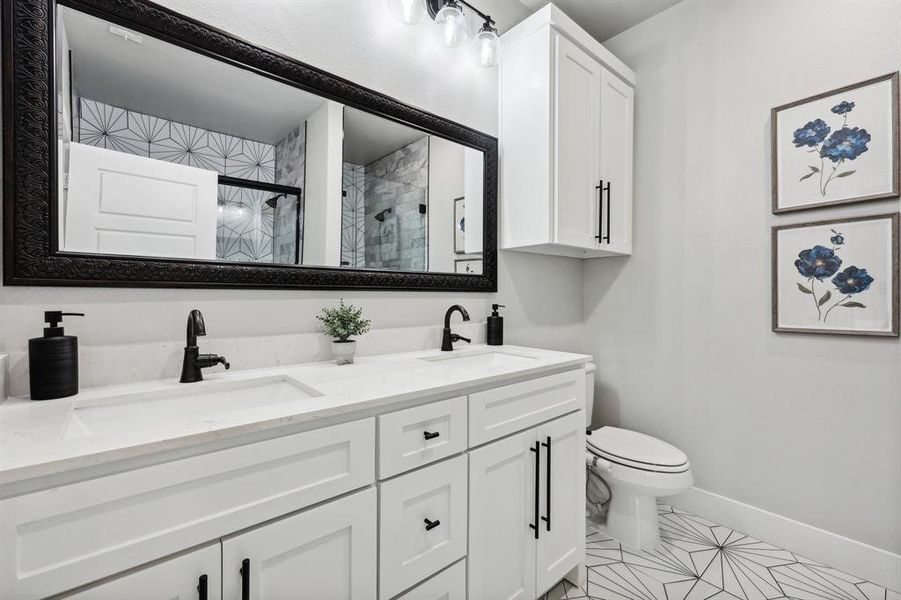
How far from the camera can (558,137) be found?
71.5 inches

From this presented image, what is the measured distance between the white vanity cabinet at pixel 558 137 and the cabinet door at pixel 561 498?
862 mm

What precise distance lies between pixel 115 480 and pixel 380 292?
3.43 ft

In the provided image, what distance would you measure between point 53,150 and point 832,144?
2761mm

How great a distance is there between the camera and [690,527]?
1987 millimetres

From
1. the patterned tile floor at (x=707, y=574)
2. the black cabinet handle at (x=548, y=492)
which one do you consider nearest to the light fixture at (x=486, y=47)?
the black cabinet handle at (x=548, y=492)

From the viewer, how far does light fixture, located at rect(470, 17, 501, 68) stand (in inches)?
69.8

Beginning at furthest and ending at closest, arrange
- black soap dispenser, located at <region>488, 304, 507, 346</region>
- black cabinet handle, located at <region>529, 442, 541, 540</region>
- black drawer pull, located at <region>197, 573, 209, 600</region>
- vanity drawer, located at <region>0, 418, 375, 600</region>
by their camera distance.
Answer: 1. black soap dispenser, located at <region>488, 304, 507, 346</region>
2. black cabinet handle, located at <region>529, 442, 541, 540</region>
3. black drawer pull, located at <region>197, 573, 209, 600</region>
4. vanity drawer, located at <region>0, 418, 375, 600</region>

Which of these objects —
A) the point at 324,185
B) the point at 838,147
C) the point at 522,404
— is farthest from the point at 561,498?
the point at 838,147

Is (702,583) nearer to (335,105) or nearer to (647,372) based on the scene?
(647,372)

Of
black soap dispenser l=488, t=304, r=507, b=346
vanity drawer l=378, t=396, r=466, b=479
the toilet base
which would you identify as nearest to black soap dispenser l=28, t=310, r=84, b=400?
vanity drawer l=378, t=396, r=466, b=479

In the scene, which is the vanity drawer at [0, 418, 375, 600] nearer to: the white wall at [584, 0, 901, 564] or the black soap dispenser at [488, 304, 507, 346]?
the black soap dispenser at [488, 304, 507, 346]

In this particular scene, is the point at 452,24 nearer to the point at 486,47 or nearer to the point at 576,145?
the point at 486,47

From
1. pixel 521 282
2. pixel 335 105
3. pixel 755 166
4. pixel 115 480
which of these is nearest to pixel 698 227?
pixel 755 166

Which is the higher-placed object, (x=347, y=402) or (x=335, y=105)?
(x=335, y=105)
